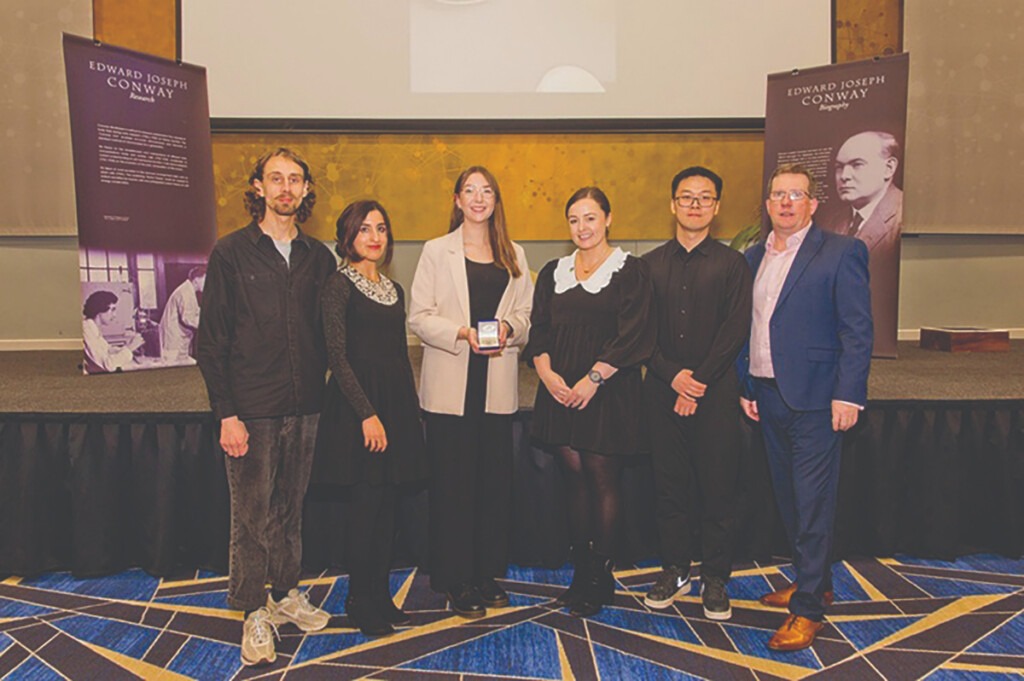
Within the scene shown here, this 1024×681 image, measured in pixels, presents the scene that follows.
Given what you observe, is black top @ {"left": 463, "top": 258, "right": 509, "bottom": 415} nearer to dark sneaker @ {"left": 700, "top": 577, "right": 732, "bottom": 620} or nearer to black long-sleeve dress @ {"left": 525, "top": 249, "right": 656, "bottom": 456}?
black long-sleeve dress @ {"left": 525, "top": 249, "right": 656, "bottom": 456}

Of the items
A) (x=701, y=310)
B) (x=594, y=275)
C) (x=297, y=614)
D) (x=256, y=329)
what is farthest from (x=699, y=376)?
(x=297, y=614)

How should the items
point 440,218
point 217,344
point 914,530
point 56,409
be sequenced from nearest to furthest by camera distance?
point 217,344 → point 56,409 → point 914,530 → point 440,218

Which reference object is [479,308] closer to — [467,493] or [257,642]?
[467,493]

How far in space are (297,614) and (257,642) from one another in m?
0.24

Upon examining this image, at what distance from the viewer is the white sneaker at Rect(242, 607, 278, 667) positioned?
2.12m

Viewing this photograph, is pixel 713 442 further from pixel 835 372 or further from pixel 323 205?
pixel 323 205

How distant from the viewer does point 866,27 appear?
4.73 m

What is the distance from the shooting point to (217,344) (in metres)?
2.05

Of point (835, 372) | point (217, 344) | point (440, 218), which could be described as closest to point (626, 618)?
point (835, 372)

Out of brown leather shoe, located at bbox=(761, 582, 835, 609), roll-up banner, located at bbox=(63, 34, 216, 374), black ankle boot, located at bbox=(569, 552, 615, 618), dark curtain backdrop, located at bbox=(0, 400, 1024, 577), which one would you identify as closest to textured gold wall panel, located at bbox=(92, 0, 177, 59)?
roll-up banner, located at bbox=(63, 34, 216, 374)

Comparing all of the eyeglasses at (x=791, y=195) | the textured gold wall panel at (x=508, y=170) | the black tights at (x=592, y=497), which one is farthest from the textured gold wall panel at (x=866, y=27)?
the black tights at (x=592, y=497)

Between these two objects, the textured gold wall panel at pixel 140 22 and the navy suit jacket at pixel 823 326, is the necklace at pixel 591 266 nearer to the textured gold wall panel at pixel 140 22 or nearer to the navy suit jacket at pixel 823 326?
the navy suit jacket at pixel 823 326

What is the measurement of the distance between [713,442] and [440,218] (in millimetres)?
2961

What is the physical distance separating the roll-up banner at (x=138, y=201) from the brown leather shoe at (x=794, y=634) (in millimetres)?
3164
